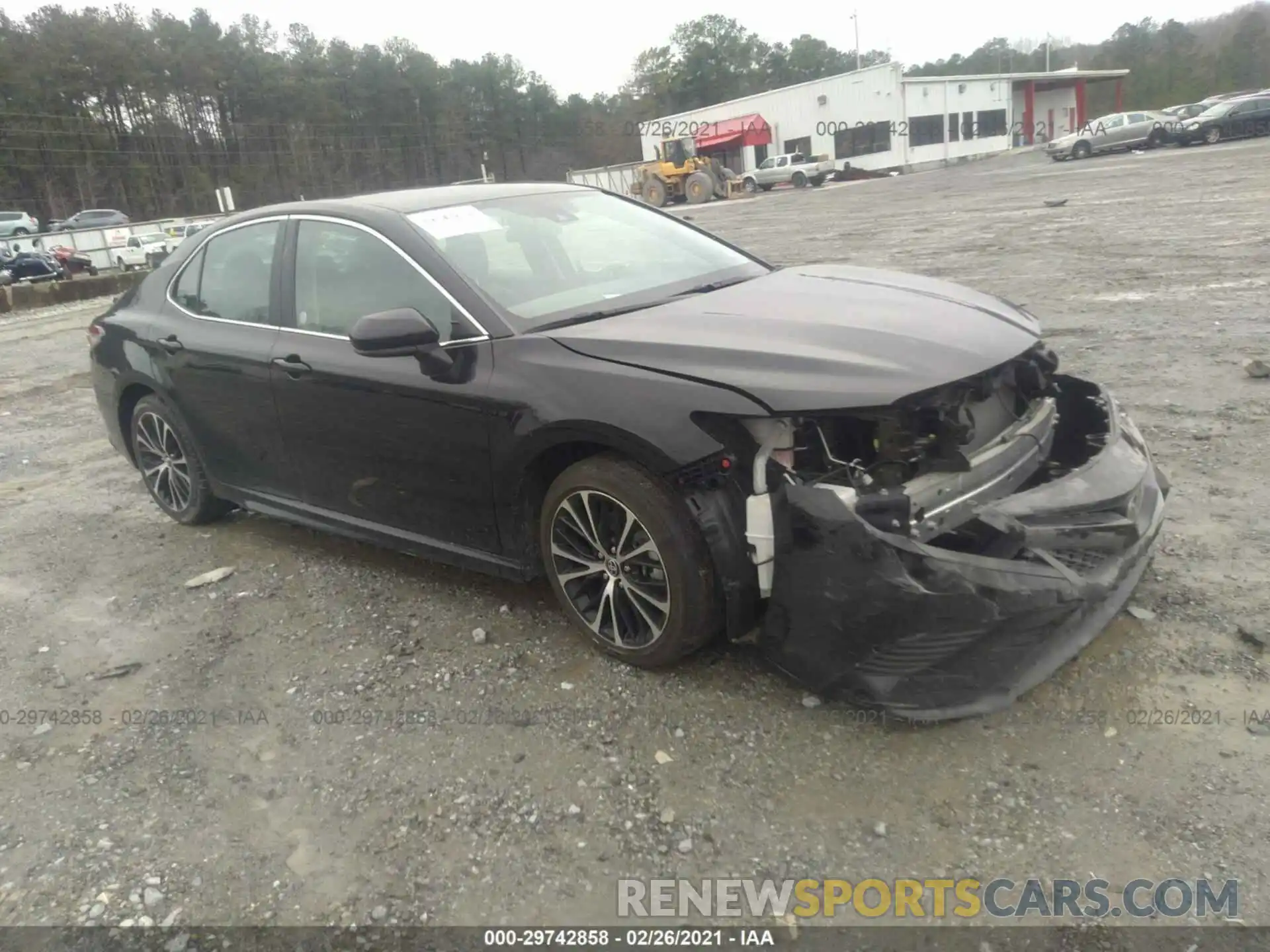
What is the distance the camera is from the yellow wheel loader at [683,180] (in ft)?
143

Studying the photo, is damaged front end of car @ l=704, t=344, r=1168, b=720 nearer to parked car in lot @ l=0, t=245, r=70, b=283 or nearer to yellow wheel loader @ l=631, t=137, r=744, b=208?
parked car in lot @ l=0, t=245, r=70, b=283

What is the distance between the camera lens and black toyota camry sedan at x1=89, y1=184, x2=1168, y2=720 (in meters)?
2.76

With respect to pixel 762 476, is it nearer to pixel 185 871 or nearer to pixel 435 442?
pixel 435 442

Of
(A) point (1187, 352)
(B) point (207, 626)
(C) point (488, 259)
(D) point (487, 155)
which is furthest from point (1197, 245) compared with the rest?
(D) point (487, 155)

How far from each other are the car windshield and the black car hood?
0.73ft

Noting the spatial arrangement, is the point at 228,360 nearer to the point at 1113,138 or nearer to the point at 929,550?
the point at 929,550

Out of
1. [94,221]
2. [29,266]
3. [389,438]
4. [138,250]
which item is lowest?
[389,438]

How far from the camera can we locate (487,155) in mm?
97188

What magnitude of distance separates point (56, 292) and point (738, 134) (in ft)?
134

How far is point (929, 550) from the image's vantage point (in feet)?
8.59

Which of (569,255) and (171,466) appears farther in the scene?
(171,466)

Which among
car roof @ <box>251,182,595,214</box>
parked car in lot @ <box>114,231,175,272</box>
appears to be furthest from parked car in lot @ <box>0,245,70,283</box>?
car roof @ <box>251,182,595,214</box>

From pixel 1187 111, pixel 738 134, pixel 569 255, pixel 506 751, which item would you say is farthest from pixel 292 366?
pixel 738 134

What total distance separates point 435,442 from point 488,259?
0.76m
